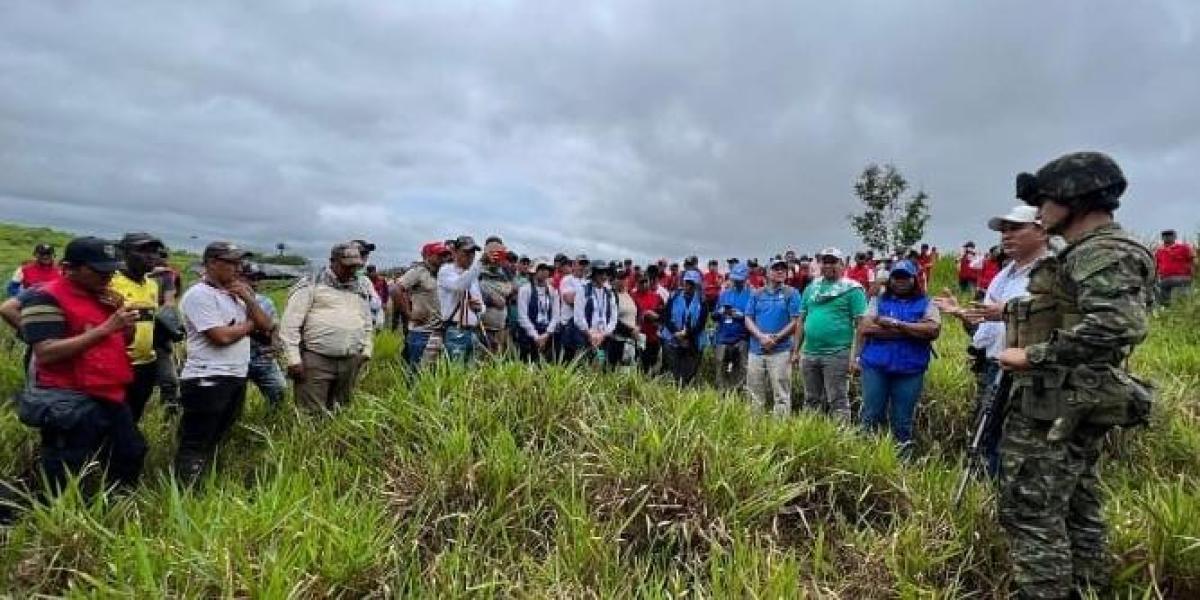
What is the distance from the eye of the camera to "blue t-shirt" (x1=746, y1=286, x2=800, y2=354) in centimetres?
704

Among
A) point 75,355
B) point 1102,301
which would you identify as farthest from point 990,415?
point 75,355

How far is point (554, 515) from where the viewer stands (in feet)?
12.1

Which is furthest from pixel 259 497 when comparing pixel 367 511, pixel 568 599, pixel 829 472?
pixel 829 472

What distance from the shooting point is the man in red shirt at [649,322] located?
9031 mm

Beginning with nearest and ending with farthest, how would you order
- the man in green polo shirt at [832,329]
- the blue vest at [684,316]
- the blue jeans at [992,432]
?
the blue jeans at [992,432], the man in green polo shirt at [832,329], the blue vest at [684,316]

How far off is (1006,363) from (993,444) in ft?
4.49

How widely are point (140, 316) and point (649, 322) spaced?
5.53 meters

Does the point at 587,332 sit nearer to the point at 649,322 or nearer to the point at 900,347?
the point at 649,322

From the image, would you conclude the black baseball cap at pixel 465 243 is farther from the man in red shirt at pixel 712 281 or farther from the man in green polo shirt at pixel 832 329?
the man in red shirt at pixel 712 281

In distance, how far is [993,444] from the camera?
4270 mm

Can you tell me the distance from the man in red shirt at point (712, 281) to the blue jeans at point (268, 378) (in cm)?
697

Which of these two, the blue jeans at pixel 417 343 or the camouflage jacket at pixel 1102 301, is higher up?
the camouflage jacket at pixel 1102 301

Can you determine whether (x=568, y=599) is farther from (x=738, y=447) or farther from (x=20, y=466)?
(x=20, y=466)

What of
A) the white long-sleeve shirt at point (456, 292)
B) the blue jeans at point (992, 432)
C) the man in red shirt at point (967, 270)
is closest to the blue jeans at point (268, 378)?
the white long-sleeve shirt at point (456, 292)
